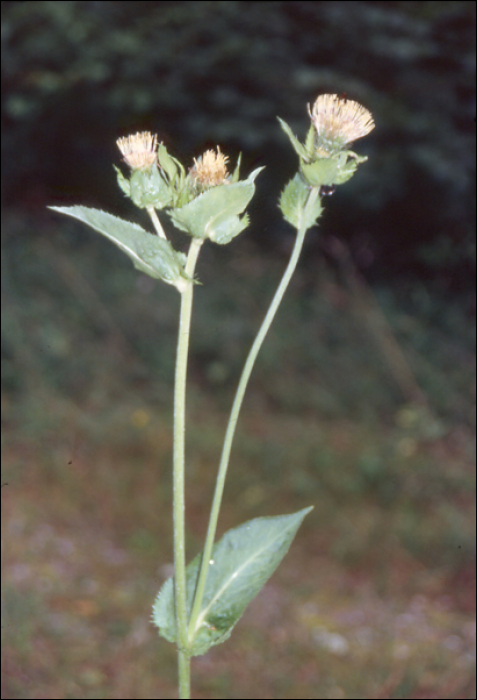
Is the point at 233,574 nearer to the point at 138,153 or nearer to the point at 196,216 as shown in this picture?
the point at 196,216

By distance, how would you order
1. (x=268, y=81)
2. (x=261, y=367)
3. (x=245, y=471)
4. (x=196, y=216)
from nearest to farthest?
(x=196, y=216), (x=245, y=471), (x=268, y=81), (x=261, y=367)

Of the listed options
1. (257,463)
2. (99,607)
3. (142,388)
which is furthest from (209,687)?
(142,388)

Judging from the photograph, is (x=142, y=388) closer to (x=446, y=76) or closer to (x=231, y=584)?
(x=446, y=76)

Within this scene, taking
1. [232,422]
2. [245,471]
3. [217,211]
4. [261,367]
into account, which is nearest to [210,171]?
[217,211]

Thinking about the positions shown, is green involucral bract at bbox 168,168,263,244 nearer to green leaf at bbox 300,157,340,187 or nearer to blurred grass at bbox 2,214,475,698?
green leaf at bbox 300,157,340,187

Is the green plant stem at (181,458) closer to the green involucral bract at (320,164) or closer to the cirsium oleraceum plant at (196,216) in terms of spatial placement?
the cirsium oleraceum plant at (196,216)

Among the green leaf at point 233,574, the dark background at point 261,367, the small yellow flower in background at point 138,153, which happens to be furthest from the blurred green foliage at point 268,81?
the green leaf at point 233,574

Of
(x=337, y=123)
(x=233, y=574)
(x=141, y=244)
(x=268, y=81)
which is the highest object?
(x=268, y=81)
